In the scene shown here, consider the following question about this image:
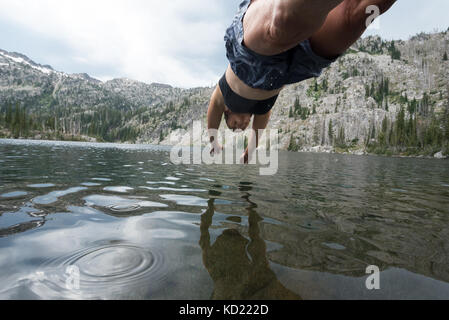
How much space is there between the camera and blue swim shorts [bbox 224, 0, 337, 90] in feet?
7.80

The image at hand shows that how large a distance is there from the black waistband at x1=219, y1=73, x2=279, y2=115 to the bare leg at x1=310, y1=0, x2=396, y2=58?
127cm

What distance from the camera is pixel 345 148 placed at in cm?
10031

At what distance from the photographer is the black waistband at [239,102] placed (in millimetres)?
3623

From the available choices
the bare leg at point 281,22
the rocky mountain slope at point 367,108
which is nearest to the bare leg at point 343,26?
the bare leg at point 281,22

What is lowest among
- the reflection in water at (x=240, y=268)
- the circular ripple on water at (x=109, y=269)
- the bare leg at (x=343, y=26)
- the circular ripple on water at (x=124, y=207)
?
the reflection in water at (x=240, y=268)

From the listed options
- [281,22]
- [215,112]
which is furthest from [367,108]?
[281,22]

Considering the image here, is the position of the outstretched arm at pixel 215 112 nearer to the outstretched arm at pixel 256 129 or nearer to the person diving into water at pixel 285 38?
the person diving into water at pixel 285 38

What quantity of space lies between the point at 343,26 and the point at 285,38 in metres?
0.61

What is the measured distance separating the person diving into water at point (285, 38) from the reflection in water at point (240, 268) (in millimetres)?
2097

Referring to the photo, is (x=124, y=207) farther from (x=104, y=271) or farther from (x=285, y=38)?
(x=285, y=38)

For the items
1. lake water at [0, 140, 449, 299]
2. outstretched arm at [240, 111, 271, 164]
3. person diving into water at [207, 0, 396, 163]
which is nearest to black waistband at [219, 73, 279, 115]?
person diving into water at [207, 0, 396, 163]
